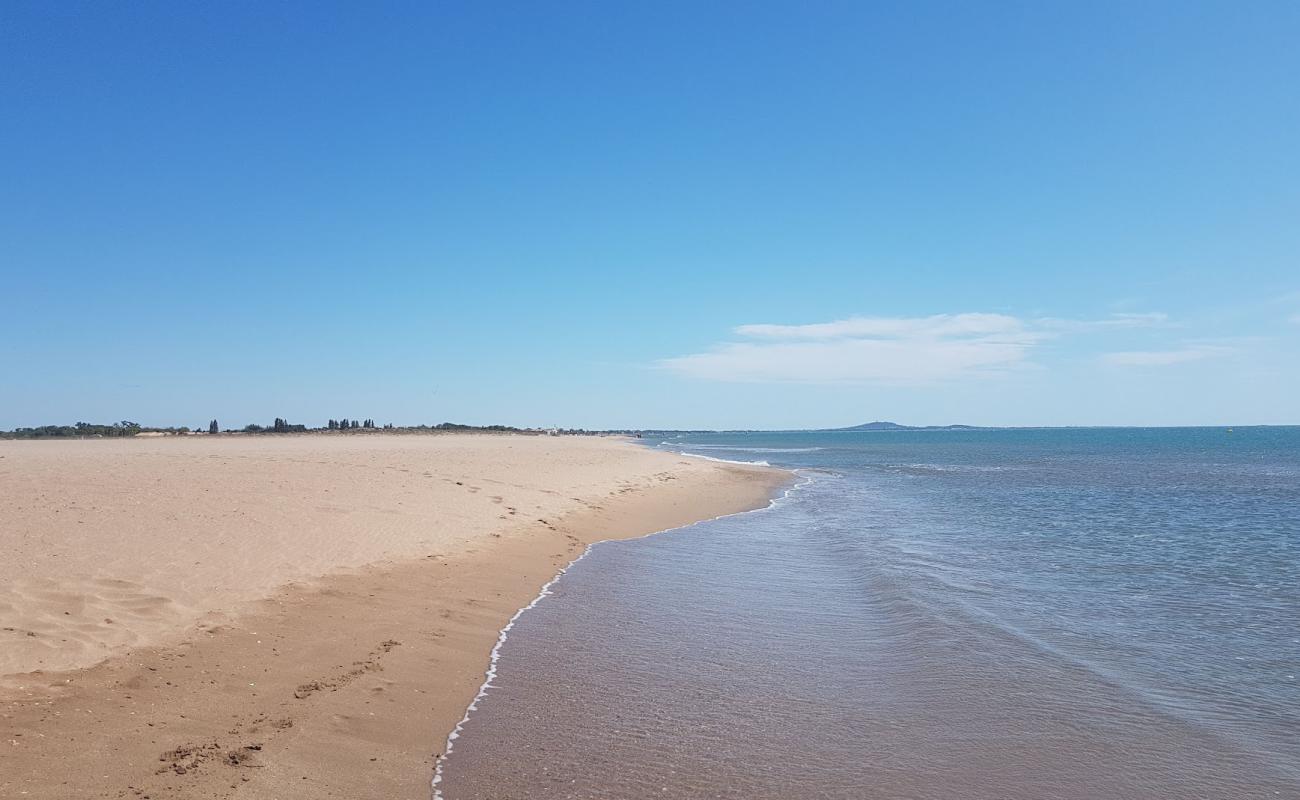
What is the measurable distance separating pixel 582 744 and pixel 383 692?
2.20 meters

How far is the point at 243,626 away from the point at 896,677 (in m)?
7.77

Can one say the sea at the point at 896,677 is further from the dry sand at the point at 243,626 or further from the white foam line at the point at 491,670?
the dry sand at the point at 243,626

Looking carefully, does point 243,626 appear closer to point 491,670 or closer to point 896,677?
point 491,670

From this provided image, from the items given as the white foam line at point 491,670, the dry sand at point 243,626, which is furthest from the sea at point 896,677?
the dry sand at point 243,626

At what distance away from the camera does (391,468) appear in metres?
26.5

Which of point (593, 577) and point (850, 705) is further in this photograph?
point (593, 577)

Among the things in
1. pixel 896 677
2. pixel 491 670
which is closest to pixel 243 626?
pixel 491 670

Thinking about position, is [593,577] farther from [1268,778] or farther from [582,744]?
[1268,778]

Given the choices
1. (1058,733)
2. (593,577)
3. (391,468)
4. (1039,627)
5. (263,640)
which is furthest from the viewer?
(391,468)

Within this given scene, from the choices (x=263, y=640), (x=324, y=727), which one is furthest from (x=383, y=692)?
(x=263, y=640)

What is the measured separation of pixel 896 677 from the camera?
29.3 feet

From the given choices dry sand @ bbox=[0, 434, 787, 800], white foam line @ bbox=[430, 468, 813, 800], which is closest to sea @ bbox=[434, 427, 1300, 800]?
white foam line @ bbox=[430, 468, 813, 800]

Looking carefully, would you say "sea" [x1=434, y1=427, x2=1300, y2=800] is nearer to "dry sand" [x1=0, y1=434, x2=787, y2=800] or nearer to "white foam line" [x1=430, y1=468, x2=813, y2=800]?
"white foam line" [x1=430, y1=468, x2=813, y2=800]

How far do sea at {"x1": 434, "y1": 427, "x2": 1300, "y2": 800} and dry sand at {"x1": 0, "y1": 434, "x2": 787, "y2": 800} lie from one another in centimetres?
88
